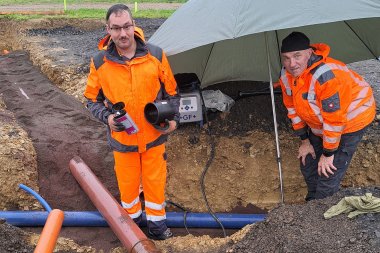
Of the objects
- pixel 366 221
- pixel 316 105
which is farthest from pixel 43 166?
pixel 366 221

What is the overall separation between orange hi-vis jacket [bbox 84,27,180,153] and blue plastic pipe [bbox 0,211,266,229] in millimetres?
1149

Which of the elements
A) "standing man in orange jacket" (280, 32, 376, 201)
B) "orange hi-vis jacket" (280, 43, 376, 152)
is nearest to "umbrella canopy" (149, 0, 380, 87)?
"standing man in orange jacket" (280, 32, 376, 201)

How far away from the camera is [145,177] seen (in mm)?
4578

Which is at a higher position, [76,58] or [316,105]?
[316,105]

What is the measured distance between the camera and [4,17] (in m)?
15.2

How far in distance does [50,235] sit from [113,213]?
86cm

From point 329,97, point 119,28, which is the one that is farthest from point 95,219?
point 329,97

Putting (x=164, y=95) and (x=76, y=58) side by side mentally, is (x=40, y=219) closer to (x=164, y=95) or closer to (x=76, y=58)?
(x=164, y=95)

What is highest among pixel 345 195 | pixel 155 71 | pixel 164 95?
pixel 155 71

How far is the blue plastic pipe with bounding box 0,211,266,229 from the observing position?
504cm

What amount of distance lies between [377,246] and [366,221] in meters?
0.28

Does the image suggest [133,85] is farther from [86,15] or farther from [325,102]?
[86,15]

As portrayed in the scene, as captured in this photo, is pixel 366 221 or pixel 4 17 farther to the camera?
pixel 4 17

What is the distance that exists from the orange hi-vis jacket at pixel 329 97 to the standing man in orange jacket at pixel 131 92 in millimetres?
1197
